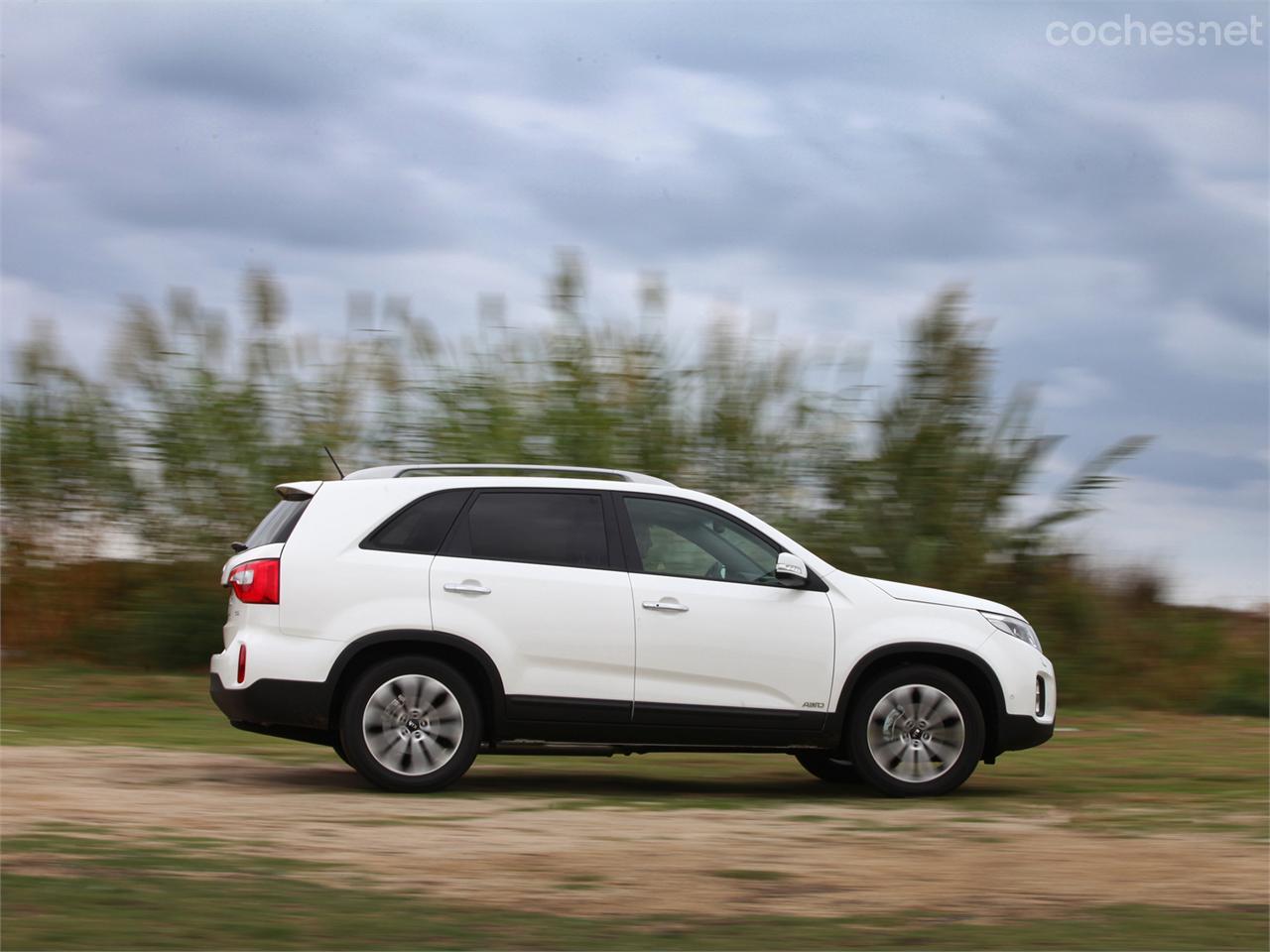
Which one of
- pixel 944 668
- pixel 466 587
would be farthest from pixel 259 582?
pixel 944 668

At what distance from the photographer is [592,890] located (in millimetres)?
6391

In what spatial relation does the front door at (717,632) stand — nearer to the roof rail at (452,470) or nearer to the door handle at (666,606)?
the door handle at (666,606)

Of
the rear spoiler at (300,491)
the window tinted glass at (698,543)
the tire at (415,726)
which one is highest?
the rear spoiler at (300,491)

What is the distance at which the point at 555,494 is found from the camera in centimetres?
918

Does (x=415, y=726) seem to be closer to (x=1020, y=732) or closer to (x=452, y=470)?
(x=452, y=470)

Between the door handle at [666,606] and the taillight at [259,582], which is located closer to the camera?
the taillight at [259,582]

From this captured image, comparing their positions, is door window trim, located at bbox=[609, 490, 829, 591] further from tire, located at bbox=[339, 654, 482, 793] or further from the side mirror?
tire, located at bbox=[339, 654, 482, 793]

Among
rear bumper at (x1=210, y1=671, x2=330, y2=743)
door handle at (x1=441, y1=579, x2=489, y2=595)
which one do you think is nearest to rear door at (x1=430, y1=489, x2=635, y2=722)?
door handle at (x1=441, y1=579, x2=489, y2=595)

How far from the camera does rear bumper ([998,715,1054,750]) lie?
30.6 ft

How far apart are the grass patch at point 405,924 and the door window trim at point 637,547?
2.80m

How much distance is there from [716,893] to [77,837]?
9.75 feet

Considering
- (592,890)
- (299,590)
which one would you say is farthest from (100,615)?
(592,890)

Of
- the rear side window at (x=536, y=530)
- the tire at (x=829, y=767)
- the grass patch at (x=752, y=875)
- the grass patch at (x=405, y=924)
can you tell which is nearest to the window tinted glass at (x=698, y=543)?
the rear side window at (x=536, y=530)

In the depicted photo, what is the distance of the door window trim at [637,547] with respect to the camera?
9.05 m
